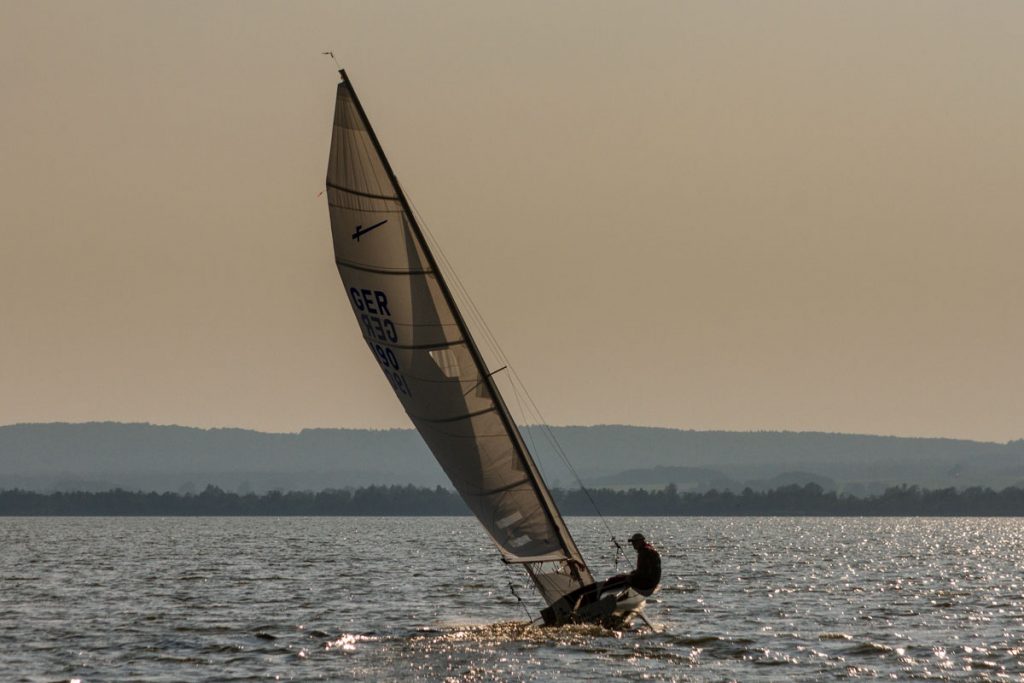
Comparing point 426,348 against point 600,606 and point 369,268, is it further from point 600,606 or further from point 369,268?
point 600,606

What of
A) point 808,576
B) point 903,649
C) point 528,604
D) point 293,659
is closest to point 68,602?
point 528,604

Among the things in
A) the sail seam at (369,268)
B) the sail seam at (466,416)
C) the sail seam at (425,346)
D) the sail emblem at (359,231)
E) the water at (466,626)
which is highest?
the sail emblem at (359,231)

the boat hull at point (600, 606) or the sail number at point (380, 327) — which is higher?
the sail number at point (380, 327)

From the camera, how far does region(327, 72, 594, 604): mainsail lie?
35.3 m

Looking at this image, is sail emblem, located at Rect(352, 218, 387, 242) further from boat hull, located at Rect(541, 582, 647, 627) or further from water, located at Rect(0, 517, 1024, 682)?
boat hull, located at Rect(541, 582, 647, 627)

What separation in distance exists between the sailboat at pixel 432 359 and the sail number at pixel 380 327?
30 millimetres

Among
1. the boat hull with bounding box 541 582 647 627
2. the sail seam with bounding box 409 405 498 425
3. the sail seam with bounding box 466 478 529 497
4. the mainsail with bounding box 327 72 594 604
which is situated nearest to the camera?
the mainsail with bounding box 327 72 594 604

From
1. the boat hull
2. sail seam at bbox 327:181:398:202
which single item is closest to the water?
the boat hull

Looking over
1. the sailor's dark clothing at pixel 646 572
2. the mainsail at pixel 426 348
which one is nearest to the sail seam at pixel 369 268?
the mainsail at pixel 426 348

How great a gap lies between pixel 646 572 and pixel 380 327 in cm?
815

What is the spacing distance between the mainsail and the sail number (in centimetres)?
2

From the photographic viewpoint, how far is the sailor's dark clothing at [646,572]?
3825cm

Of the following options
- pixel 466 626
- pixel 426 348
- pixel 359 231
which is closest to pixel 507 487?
pixel 426 348

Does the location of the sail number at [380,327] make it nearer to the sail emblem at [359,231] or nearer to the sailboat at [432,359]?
the sailboat at [432,359]
